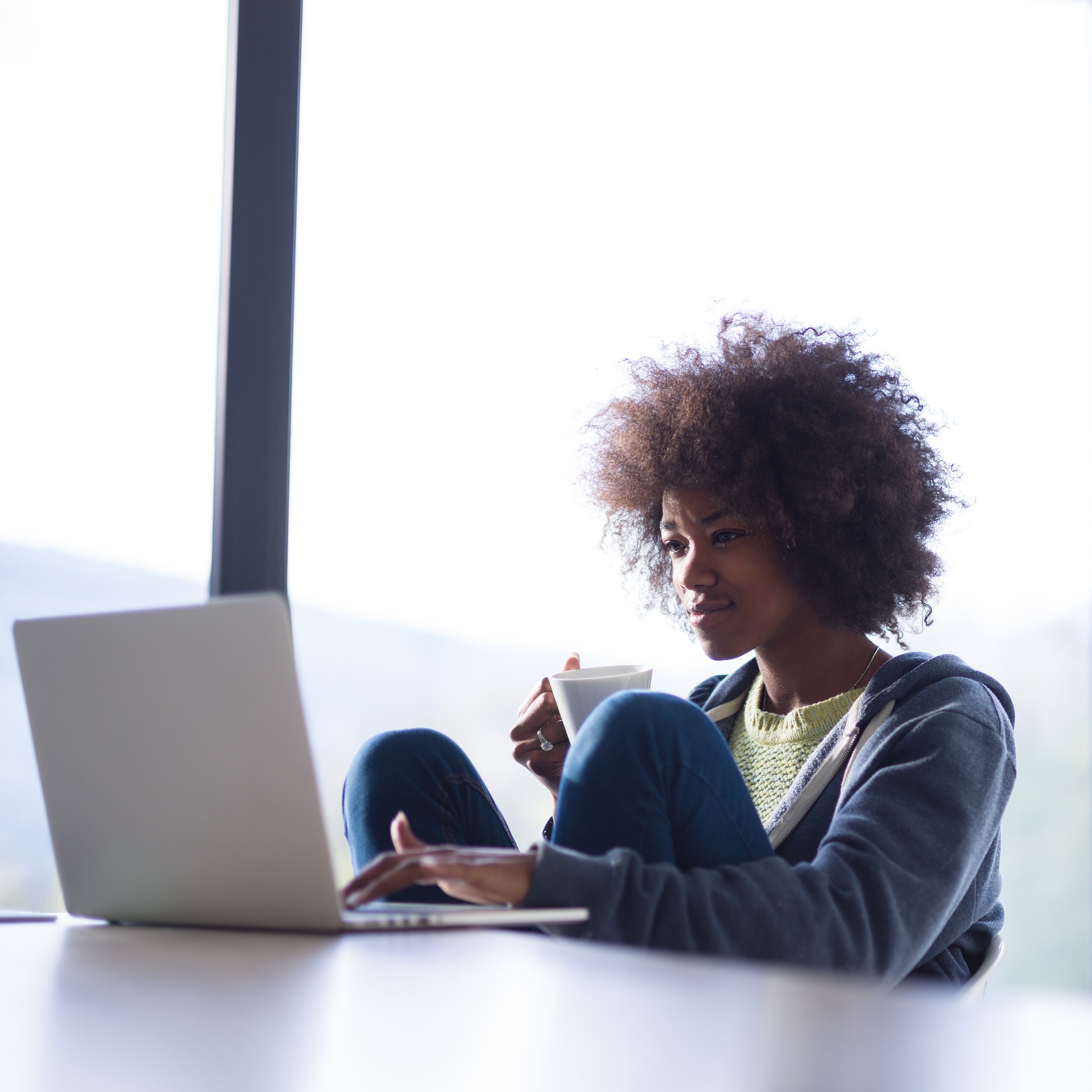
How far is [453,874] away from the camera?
782 millimetres

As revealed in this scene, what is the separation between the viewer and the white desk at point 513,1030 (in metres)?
0.35

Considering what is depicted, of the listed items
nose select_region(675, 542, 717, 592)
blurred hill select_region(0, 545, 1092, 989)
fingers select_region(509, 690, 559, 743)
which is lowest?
blurred hill select_region(0, 545, 1092, 989)

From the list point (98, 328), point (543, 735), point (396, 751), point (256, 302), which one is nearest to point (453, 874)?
point (396, 751)

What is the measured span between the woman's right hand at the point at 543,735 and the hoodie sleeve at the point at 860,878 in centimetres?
36

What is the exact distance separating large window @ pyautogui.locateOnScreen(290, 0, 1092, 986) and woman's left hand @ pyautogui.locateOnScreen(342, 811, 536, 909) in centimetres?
151

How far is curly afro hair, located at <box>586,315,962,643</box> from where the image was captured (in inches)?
57.9

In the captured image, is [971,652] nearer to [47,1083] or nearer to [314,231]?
[314,231]

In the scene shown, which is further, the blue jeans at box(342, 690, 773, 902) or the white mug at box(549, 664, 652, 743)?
the white mug at box(549, 664, 652, 743)

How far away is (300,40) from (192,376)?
1.96ft

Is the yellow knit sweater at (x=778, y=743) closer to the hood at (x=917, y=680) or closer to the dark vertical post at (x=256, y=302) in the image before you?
the hood at (x=917, y=680)

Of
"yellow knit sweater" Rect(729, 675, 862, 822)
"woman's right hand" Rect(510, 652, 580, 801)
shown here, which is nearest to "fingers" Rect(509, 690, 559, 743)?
"woman's right hand" Rect(510, 652, 580, 801)

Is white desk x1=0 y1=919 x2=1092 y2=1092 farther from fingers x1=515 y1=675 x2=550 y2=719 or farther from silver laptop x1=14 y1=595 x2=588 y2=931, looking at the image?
fingers x1=515 y1=675 x2=550 y2=719

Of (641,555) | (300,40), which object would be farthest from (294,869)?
(300,40)

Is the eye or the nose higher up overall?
the eye
